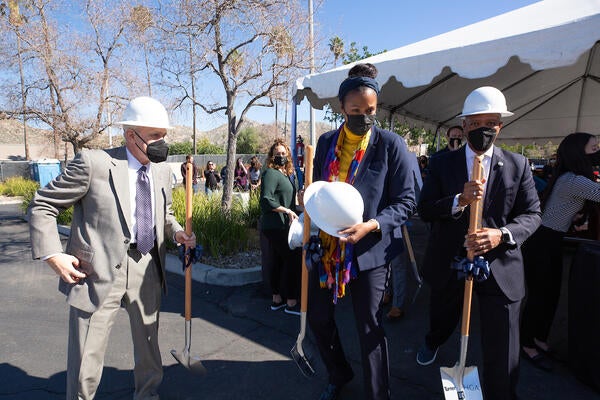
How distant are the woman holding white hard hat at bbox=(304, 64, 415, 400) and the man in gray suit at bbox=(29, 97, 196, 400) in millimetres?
1036

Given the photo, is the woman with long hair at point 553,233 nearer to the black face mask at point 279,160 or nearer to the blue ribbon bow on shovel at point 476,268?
the blue ribbon bow on shovel at point 476,268

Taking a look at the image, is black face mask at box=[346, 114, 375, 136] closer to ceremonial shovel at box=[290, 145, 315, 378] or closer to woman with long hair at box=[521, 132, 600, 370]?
ceremonial shovel at box=[290, 145, 315, 378]

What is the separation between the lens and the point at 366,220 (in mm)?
2297

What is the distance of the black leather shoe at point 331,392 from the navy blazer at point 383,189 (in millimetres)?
1018

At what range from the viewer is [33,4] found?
9.49 m

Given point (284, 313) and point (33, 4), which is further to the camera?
point (33, 4)

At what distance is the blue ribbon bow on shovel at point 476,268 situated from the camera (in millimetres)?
2133

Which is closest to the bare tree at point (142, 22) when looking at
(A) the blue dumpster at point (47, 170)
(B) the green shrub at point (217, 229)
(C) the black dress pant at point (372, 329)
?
(B) the green shrub at point (217, 229)

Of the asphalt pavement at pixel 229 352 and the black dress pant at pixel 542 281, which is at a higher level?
the black dress pant at pixel 542 281

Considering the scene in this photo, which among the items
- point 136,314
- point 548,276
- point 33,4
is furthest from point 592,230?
point 33,4

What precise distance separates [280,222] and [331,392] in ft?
6.76

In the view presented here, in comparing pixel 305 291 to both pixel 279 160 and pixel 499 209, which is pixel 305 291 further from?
pixel 279 160

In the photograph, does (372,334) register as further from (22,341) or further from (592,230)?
(592,230)

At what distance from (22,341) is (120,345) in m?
1.00
